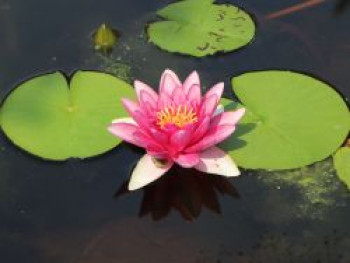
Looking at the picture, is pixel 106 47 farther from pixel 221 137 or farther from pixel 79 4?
pixel 221 137

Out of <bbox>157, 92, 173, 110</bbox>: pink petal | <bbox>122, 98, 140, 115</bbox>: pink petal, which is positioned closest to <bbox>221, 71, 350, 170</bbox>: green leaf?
<bbox>157, 92, 173, 110</bbox>: pink petal

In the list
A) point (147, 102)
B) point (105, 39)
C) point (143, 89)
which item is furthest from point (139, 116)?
point (105, 39)

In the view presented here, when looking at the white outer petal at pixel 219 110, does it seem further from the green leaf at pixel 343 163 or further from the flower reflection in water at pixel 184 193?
the green leaf at pixel 343 163

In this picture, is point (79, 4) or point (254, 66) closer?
point (254, 66)

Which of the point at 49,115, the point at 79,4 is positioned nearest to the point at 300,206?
the point at 49,115

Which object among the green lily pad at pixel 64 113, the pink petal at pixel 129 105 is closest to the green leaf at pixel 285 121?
the pink petal at pixel 129 105

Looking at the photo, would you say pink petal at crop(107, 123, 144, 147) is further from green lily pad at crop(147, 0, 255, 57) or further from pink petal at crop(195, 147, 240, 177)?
green lily pad at crop(147, 0, 255, 57)

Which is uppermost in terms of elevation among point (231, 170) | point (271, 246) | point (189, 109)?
point (189, 109)
